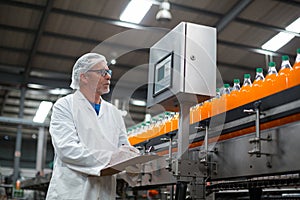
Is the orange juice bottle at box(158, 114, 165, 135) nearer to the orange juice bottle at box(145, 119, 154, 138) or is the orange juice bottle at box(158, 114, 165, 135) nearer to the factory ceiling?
the orange juice bottle at box(145, 119, 154, 138)

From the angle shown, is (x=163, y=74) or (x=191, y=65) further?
(x=163, y=74)

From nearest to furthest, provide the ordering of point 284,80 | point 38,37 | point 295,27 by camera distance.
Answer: point 284,80 → point 295,27 → point 38,37

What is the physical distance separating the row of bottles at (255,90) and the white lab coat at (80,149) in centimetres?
49

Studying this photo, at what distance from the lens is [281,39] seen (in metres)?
5.86

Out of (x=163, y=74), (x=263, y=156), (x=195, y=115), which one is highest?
(x=163, y=74)

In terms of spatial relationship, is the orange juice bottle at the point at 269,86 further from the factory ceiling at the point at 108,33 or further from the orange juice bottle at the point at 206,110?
the factory ceiling at the point at 108,33

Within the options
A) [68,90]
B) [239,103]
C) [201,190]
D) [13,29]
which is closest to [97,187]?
[201,190]

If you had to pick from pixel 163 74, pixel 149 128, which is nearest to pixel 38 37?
pixel 149 128

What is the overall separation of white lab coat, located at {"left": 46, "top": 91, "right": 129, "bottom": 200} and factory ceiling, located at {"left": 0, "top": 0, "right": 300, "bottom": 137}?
236 cm

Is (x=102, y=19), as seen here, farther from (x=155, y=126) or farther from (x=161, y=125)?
(x=161, y=125)

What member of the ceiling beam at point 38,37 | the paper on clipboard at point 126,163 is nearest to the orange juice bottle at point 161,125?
the paper on clipboard at point 126,163

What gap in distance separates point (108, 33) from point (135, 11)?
2.69 feet

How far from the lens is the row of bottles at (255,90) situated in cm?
147

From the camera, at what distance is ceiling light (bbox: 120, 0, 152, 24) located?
513 cm
